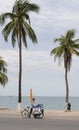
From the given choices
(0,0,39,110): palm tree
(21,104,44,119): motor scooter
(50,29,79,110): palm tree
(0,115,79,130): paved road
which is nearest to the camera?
(0,115,79,130): paved road

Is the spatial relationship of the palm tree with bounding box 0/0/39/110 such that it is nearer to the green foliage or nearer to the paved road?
the green foliage

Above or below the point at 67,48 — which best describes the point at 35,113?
below

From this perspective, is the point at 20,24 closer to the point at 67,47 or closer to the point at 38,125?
the point at 67,47

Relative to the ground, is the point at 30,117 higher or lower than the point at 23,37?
lower

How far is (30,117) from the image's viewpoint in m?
40.5

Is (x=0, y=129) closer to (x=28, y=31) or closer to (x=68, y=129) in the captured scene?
(x=68, y=129)

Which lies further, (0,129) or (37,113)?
(37,113)

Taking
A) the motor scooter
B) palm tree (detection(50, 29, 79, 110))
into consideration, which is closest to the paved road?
the motor scooter

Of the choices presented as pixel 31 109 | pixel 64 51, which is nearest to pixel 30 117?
Answer: pixel 31 109

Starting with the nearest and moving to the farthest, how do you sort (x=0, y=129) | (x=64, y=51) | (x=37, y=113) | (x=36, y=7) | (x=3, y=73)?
(x=0, y=129)
(x=37, y=113)
(x=36, y=7)
(x=64, y=51)
(x=3, y=73)

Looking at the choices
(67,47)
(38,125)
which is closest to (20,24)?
(67,47)

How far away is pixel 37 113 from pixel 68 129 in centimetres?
1331

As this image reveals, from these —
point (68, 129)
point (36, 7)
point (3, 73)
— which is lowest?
point (68, 129)

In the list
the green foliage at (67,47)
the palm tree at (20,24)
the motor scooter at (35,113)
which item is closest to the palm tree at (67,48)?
the green foliage at (67,47)
